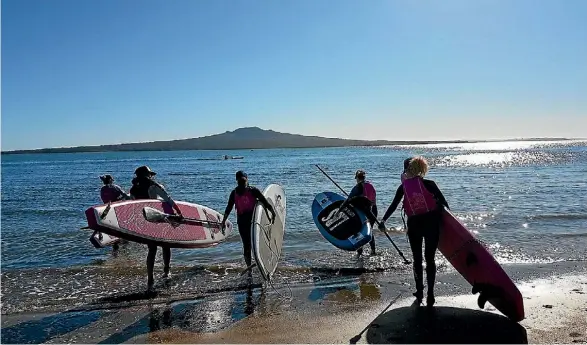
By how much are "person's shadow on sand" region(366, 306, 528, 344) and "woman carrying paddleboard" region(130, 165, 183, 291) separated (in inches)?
153

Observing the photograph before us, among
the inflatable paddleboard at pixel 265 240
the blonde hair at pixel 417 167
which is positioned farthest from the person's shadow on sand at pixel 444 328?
the inflatable paddleboard at pixel 265 240

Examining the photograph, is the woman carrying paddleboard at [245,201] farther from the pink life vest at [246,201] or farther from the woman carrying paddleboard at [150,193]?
the woman carrying paddleboard at [150,193]

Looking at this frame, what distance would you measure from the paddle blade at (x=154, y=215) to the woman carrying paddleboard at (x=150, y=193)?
0.75 ft

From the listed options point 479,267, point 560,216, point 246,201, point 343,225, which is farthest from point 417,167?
point 560,216

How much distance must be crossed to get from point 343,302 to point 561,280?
3.49 metres

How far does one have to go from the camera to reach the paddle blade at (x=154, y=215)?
7.92m

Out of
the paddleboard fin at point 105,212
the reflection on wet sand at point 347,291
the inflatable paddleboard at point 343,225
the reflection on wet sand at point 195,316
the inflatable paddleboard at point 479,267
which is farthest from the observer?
the inflatable paddleboard at point 343,225

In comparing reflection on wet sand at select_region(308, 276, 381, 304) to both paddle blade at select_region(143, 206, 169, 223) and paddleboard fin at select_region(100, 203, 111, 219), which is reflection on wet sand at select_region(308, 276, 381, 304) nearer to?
paddle blade at select_region(143, 206, 169, 223)

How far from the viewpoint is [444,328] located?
5.32m

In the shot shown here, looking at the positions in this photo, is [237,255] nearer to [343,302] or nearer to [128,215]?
[128,215]

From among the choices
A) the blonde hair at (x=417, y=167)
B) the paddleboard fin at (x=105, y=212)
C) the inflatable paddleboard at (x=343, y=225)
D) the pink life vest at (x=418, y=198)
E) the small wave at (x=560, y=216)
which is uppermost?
the blonde hair at (x=417, y=167)

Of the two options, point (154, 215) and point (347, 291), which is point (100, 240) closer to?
point (154, 215)

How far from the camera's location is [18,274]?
9430 millimetres

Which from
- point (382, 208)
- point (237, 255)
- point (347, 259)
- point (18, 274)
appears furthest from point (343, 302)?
point (382, 208)
